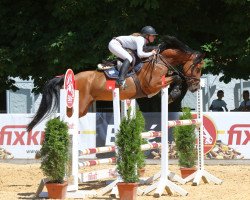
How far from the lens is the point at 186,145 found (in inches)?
490

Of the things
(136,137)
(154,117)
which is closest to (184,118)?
(136,137)

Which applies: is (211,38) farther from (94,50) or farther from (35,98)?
(35,98)

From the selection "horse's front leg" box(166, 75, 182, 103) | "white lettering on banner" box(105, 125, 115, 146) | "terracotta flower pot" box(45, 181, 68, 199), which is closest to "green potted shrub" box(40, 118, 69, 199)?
"terracotta flower pot" box(45, 181, 68, 199)

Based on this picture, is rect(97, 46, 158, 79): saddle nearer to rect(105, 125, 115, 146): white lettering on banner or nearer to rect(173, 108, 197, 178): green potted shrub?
rect(173, 108, 197, 178): green potted shrub

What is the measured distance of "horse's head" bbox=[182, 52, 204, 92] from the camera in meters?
12.9

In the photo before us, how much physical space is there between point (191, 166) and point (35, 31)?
715cm

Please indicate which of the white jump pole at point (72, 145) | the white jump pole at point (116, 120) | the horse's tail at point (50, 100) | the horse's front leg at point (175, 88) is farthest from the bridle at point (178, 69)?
the white jump pole at point (72, 145)

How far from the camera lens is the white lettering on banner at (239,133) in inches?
629

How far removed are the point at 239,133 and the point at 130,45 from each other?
15.4 ft

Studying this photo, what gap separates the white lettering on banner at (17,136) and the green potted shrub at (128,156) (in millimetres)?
7523

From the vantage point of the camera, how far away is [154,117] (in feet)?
54.4

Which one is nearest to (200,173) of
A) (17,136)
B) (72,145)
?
(72,145)

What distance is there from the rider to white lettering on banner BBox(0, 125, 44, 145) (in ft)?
16.8

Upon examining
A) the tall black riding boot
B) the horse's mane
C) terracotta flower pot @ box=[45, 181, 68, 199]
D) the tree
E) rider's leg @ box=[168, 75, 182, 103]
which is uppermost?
the tree
